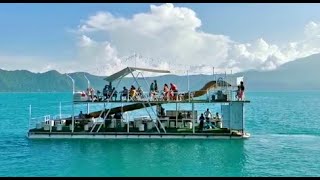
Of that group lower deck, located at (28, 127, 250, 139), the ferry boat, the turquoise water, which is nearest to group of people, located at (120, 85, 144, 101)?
the ferry boat

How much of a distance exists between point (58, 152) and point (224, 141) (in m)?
13.9

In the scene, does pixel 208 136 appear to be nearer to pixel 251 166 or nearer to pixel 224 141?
pixel 224 141

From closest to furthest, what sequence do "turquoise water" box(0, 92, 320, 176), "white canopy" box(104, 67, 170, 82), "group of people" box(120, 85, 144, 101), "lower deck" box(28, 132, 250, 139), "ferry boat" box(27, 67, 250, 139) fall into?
"turquoise water" box(0, 92, 320, 176), "lower deck" box(28, 132, 250, 139), "ferry boat" box(27, 67, 250, 139), "group of people" box(120, 85, 144, 101), "white canopy" box(104, 67, 170, 82)

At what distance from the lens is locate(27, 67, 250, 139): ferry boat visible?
128ft

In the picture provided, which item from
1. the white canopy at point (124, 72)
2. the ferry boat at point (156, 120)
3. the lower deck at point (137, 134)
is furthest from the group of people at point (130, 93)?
the lower deck at point (137, 134)

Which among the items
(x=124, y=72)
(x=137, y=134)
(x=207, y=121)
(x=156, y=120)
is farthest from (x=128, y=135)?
(x=207, y=121)

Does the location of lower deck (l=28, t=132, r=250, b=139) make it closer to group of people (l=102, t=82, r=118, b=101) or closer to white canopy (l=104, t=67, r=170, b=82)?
group of people (l=102, t=82, r=118, b=101)

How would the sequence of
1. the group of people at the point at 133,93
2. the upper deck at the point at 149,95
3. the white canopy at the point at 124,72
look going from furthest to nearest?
the white canopy at the point at 124,72, the group of people at the point at 133,93, the upper deck at the point at 149,95

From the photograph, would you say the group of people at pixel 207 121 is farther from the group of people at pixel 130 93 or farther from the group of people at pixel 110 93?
the group of people at pixel 110 93

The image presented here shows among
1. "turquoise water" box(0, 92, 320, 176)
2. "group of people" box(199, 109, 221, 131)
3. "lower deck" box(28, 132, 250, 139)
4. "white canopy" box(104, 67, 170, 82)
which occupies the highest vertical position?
"white canopy" box(104, 67, 170, 82)

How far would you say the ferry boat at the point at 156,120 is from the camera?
38.9 m

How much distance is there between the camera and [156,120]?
40.5 m

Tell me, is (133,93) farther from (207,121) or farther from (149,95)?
(207,121)

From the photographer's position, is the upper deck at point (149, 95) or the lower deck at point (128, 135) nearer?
the lower deck at point (128, 135)
